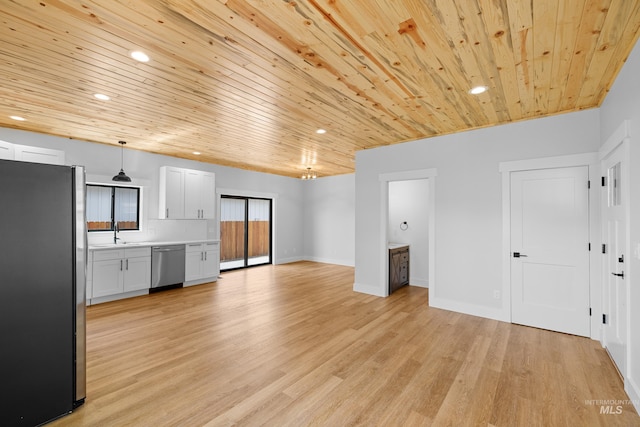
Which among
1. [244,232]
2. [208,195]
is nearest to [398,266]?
[244,232]

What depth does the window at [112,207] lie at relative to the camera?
17.3ft

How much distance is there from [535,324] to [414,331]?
5.22ft

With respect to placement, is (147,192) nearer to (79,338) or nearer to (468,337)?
(79,338)

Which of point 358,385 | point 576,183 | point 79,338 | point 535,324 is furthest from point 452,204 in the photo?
point 79,338

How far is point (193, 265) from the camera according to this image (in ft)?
19.7

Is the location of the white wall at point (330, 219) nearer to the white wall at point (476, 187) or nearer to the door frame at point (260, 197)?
the door frame at point (260, 197)

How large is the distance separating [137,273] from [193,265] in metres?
1.06

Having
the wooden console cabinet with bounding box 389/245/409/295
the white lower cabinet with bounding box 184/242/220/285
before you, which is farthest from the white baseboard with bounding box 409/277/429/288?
the white lower cabinet with bounding box 184/242/220/285

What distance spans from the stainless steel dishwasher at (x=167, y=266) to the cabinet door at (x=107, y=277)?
1.78 feet

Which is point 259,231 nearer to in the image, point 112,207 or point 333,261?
point 333,261

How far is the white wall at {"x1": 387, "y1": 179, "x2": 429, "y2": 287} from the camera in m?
5.95

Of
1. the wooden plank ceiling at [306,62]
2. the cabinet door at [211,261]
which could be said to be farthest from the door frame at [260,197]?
the wooden plank ceiling at [306,62]

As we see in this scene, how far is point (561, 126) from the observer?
11.7 ft

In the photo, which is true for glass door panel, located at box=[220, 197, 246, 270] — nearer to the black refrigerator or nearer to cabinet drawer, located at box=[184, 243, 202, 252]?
cabinet drawer, located at box=[184, 243, 202, 252]
